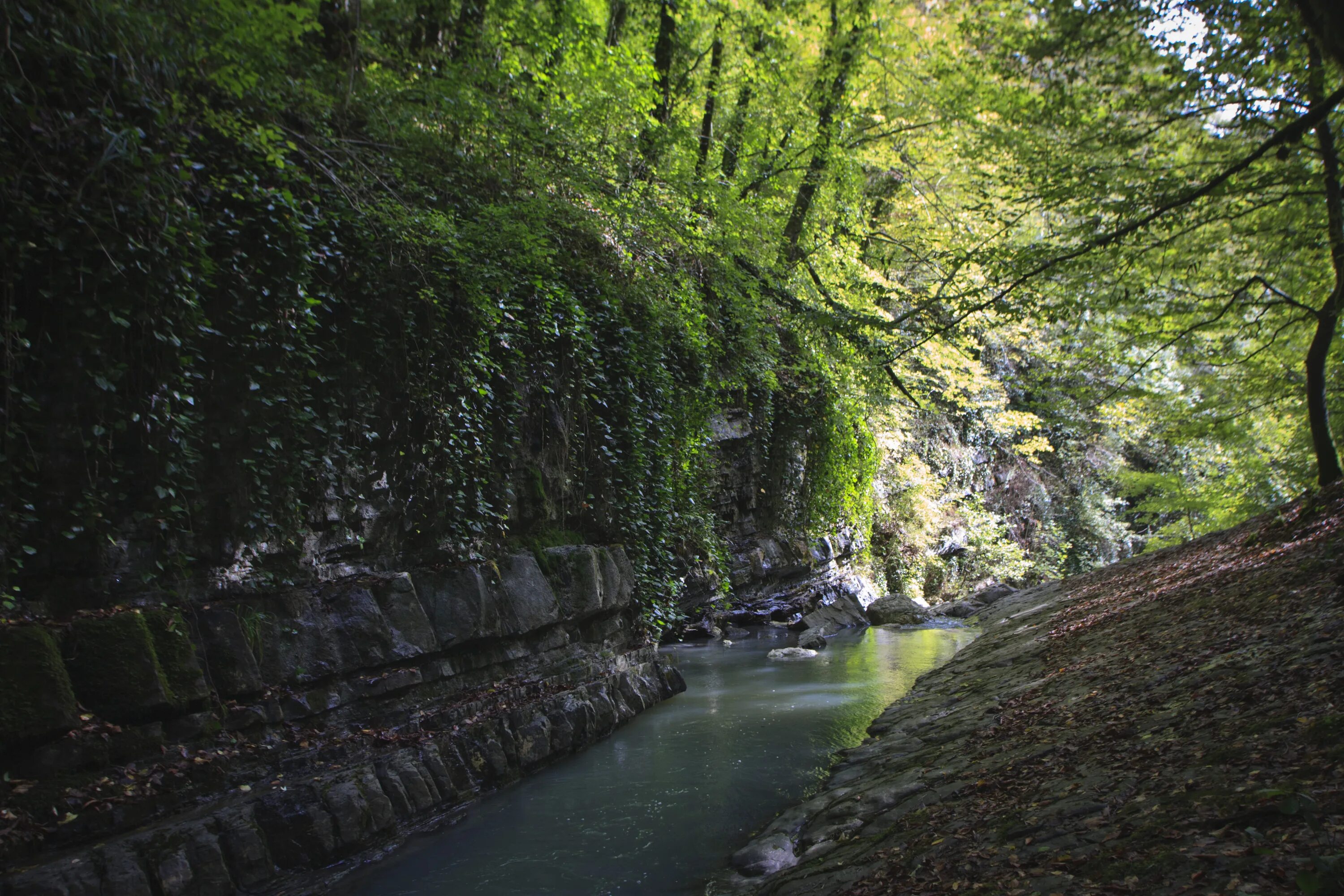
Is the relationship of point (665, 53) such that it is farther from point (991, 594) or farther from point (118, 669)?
point (991, 594)

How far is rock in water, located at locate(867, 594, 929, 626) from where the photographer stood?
16781 millimetres

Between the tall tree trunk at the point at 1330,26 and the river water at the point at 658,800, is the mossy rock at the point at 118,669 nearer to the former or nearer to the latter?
the river water at the point at 658,800

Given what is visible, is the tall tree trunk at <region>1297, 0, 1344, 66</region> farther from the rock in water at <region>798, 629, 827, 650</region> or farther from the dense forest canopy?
the rock in water at <region>798, 629, 827, 650</region>

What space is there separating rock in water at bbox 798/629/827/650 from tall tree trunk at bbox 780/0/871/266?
6766mm

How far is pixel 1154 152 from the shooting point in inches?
286

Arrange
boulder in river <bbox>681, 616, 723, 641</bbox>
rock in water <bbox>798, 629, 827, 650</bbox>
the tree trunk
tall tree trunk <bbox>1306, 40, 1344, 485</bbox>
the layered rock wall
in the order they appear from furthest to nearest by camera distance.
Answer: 1. boulder in river <bbox>681, 616, 723, 641</bbox>
2. rock in water <bbox>798, 629, 827, 650</bbox>
3. the tree trunk
4. tall tree trunk <bbox>1306, 40, 1344, 485</bbox>
5. the layered rock wall

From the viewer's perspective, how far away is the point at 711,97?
44.5 feet

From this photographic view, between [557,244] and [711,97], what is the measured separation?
6046 millimetres

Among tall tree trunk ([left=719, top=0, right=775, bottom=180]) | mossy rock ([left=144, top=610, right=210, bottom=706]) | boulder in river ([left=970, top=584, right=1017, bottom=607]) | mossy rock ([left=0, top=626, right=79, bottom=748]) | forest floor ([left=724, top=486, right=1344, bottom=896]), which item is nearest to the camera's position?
forest floor ([left=724, top=486, right=1344, bottom=896])

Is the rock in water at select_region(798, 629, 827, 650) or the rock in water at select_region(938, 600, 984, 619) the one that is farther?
the rock in water at select_region(938, 600, 984, 619)

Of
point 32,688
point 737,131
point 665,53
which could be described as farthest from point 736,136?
point 32,688

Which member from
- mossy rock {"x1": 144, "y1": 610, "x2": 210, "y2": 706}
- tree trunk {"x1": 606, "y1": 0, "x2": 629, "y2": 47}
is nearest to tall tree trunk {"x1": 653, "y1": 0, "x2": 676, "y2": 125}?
tree trunk {"x1": 606, "y1": 0, "x2": 629, "y2": 47}

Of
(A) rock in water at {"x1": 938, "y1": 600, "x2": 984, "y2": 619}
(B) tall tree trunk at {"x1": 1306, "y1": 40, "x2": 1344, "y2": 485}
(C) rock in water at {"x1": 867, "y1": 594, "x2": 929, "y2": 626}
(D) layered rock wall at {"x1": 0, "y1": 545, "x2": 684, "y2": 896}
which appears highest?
(B) tall tree trunk at {"x1": 1306, "y1": 40, "x2": 1344, "y2": 485}

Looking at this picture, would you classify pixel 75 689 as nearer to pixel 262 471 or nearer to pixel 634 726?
pixel 262 471
